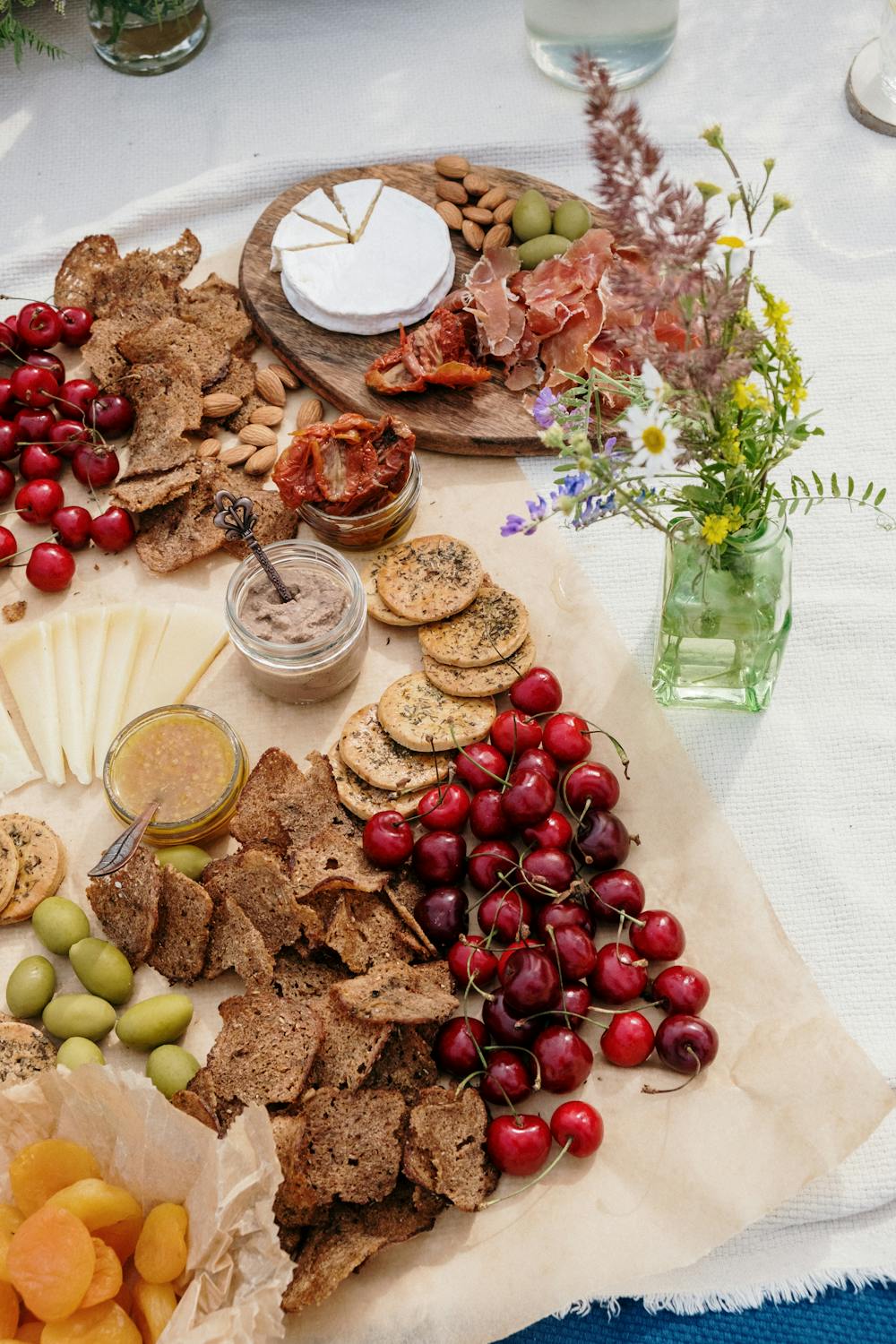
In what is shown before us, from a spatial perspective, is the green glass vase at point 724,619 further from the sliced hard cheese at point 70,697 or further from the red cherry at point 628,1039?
the sliced hard cheese at point 70,697

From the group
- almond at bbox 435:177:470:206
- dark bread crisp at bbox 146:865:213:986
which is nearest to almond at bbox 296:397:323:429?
almond at bbox 435:177:470:206

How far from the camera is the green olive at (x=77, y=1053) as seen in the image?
5.66ft

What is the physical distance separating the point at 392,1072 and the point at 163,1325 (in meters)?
0.44

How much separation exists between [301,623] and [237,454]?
1.58ft

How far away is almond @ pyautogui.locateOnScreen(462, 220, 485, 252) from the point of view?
8.18 feet

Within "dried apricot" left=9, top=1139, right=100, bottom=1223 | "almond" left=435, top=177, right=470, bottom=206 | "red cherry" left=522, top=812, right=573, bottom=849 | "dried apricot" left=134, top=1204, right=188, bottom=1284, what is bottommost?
"dried apricot" left=134, top=1204, right=188, bottom=1284

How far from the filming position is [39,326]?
2.42 m

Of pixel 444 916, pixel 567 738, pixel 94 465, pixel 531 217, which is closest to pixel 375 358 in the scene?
pixel 531 217

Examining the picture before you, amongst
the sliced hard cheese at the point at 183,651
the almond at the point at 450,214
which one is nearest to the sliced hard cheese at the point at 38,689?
the sliced hard cheese at the point at 183,651

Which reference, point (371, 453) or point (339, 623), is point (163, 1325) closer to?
point (339, 623)

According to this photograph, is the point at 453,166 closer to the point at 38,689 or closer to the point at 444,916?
the point at 38,689

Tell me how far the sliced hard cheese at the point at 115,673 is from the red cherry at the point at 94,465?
30 centimetres

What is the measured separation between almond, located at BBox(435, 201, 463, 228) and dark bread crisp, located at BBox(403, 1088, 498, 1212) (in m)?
1.72

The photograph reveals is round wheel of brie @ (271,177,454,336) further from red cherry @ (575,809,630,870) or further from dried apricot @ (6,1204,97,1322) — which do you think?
dried apricot @ (6,1204,97,1322)
